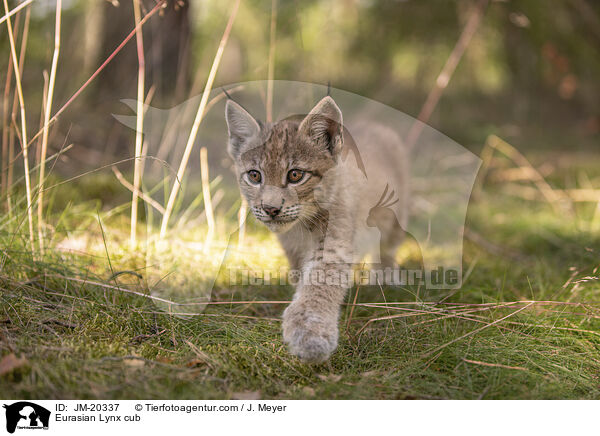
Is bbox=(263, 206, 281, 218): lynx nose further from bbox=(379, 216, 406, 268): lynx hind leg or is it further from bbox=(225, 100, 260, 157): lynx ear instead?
bbox=(379, 216, 406, 268): lynx hind leg

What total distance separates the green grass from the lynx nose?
57cm

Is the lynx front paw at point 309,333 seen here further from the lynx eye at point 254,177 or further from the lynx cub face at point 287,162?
the lynx eye at point 254,177

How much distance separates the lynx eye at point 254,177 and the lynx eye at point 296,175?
205mm

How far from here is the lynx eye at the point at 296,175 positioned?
8.71ft

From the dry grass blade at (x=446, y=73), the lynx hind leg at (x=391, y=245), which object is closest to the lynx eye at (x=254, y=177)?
the lynx hind leg at (x=391, y=245)

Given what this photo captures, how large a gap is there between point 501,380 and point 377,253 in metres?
1.92

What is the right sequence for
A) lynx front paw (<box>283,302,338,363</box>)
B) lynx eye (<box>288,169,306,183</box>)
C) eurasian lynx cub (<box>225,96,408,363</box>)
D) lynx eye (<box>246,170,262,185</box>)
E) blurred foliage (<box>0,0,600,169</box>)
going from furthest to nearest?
blurred foliage (<box>0,0,600,169</box>)
lynx eye (<box>246,170,262,185</box>)
lynx eye (<box>288,169,306,183</box>)
eurasian lynx cub (<box>225,96,408,363</box>)
lynx front paw (<box>283,302,338,363</box>)

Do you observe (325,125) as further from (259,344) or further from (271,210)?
(259,344)

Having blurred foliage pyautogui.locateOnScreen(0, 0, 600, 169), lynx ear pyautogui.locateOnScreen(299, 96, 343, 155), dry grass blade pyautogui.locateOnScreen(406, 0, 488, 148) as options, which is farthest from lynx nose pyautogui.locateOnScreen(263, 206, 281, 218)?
dry grass blade pyautogui.locateOnScreen(406, 0, 488, 148)

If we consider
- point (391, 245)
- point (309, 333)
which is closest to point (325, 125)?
point (309, 333)

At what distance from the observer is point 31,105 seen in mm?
6402

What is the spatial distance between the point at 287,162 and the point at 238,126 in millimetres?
453

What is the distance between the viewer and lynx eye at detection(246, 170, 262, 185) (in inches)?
109
